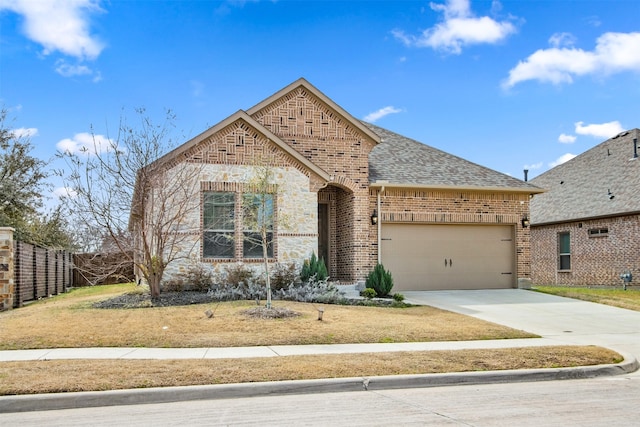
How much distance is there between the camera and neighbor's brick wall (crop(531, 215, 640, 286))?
23391mm

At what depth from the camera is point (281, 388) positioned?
7797 mm

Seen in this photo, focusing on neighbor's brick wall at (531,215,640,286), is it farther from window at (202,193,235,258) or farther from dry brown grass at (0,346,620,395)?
window at (202,193,235,258)

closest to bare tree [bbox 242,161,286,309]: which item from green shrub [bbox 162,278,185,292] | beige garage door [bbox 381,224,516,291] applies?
green shrub [bbox 162,278,185,292]

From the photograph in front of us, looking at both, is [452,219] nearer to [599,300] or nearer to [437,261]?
[437,261]

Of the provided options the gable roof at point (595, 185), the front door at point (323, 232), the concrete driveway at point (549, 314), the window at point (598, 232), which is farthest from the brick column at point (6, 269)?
the window at point (598, 232)

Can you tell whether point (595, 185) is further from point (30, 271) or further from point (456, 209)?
point (30, 271)

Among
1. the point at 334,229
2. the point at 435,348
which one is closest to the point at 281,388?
the point at 435,348

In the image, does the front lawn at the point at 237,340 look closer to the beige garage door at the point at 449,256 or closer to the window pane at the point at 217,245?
the window pane at the point at 217,245

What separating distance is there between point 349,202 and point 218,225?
4.46 m

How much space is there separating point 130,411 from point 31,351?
14.0 feet

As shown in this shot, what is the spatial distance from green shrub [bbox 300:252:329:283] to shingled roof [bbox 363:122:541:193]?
3538 mm

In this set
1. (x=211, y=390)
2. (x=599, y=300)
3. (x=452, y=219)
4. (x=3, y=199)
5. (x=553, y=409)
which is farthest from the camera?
(x=3, y=199)

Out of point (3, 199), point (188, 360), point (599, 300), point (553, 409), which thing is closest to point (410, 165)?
point (599, 300)

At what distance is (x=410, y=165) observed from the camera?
21.7 metres
